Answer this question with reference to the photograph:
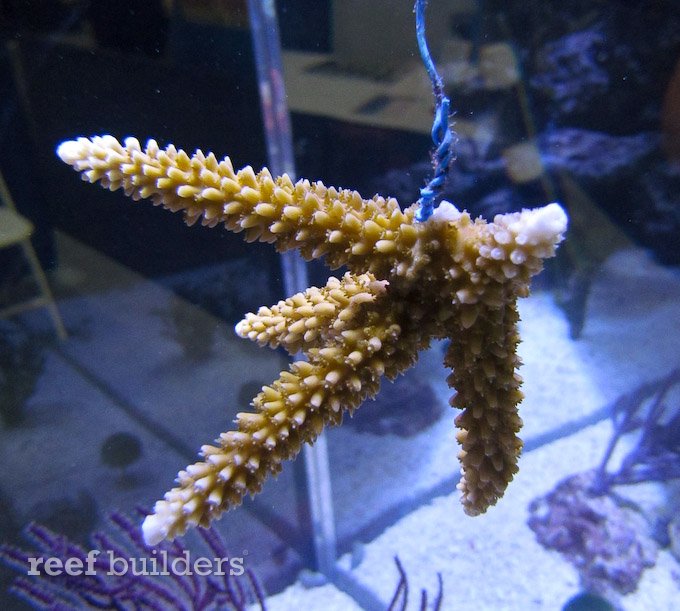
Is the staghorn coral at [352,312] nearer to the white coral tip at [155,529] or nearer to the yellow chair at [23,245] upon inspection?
the white coral tip at [155,529]

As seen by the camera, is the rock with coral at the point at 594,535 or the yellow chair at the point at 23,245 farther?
the rock with coral at the point at 594,535

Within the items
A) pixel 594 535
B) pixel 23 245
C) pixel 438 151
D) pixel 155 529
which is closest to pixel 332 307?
pixel 438 151

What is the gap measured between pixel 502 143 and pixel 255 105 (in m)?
2.26

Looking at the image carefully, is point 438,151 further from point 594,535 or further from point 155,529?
point 594,535

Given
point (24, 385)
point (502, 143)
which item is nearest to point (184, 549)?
point (24, 385)

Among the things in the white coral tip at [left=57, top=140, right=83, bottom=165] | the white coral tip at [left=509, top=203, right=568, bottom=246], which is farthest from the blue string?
the white coral tip at [left=57, top=140, right=83, bottom=165]

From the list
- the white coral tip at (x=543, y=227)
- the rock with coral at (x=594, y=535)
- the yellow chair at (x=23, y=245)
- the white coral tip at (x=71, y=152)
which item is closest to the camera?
the white coral tip at (x=543, y=227)

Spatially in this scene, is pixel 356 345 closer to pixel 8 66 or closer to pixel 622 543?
pixel 8 66

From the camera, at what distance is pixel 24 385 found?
3.00 metres

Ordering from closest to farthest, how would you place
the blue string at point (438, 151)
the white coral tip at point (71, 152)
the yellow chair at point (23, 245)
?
the blue string at point (438, 151), the white coral tip at point (71, 152), the yellow chair at point (23, 245)

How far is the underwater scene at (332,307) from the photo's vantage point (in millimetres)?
1175

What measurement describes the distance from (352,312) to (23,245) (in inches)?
90.5

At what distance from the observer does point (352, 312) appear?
1.21 meters

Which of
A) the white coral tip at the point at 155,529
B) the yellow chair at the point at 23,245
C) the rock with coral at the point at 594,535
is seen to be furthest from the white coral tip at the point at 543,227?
the rock with coral at the point at 594,535
